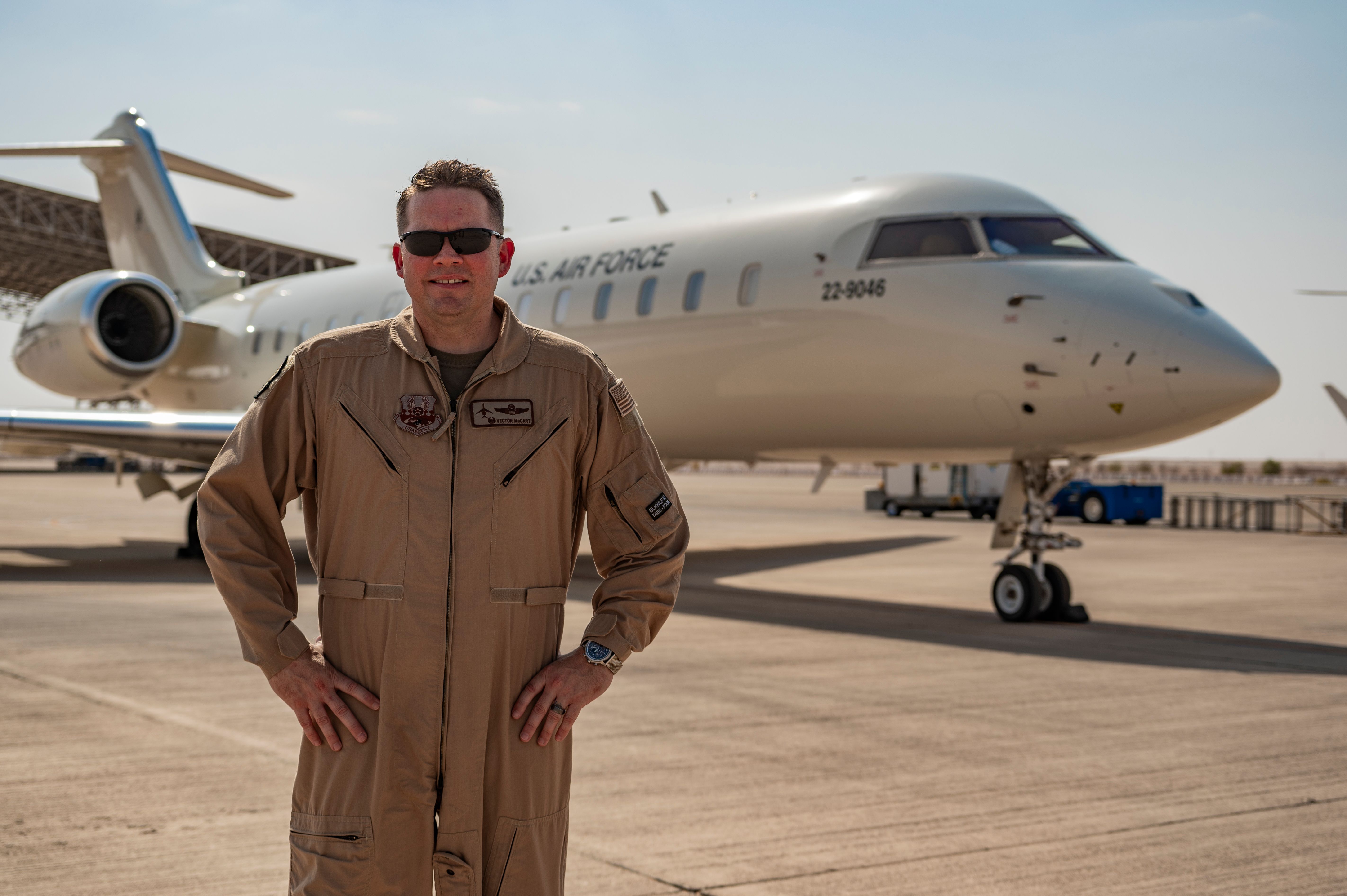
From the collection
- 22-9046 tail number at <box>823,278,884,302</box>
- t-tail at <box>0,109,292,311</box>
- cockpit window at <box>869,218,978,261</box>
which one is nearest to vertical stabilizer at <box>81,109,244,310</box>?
t-tail at <box>0,109,292,311</box>

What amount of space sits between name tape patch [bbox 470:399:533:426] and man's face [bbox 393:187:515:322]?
8.0 inches

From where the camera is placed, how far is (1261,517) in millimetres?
27750

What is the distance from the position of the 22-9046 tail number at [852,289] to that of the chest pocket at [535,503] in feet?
26.9

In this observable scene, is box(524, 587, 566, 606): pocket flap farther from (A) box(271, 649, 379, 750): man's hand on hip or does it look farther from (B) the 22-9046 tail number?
(B) the 22-9046 tail number

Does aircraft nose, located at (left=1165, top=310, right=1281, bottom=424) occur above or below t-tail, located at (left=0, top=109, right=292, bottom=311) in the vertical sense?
below

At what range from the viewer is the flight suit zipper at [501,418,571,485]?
98.4 inches

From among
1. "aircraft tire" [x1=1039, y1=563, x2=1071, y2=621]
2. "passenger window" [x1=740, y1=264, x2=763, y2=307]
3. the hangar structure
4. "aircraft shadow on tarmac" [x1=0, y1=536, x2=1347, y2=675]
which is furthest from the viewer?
the hangar structure

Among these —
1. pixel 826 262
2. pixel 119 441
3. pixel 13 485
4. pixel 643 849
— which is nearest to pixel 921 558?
pixel 826 262

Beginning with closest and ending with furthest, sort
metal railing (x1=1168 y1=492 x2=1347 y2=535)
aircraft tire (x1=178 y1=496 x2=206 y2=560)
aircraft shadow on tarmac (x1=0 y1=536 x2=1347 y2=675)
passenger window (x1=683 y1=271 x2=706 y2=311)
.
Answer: aircraft shadow on tarmac (x1=0 y1=536 x2=1347 y2=675) < passenger window (x1=683 y1=271 x2=706 y2=311) < aircraft tire (x1=178 y1=496 x2=206 y2=560) < metal railing (x1=1168 y1=492 x2=1347 y2=535)

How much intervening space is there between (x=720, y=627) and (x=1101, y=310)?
3.82m

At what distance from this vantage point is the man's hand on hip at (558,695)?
246 centimetres

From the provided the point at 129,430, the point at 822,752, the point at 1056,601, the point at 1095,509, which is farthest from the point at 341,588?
the point at 1095,509

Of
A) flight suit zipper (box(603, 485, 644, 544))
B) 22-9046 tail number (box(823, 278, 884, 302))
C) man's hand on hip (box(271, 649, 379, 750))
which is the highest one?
22-9046 tail number (box(823, 278, 884, 302))

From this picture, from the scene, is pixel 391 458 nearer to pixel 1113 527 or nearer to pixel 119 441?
pixel 119 441
